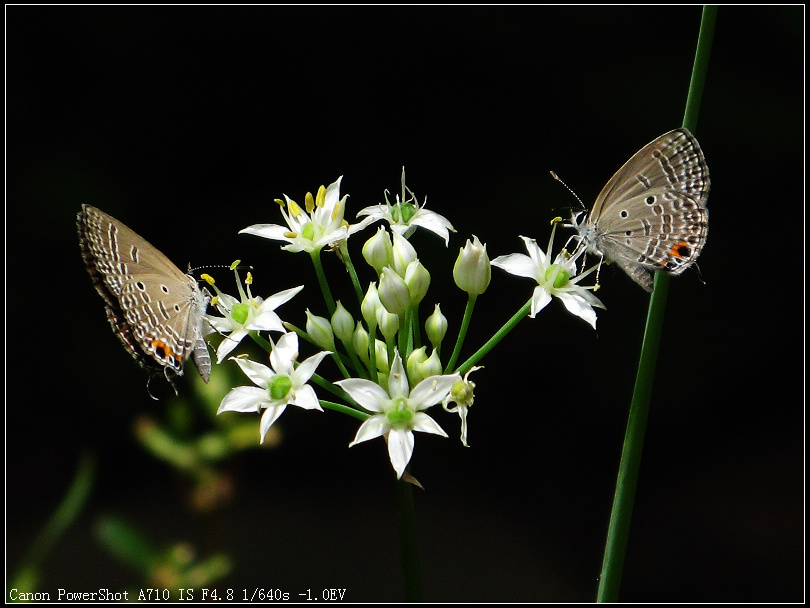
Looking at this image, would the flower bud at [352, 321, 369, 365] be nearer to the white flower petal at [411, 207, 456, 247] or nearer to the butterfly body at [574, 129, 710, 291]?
the white flower petal at [411, 207, 456, 247]

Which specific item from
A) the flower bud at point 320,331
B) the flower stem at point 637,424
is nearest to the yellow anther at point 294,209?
the flower bud at point 320,331

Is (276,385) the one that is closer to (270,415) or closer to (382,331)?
(270,415)

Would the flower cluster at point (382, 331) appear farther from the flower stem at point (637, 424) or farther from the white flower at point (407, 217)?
the flower stem at point (637, 424)

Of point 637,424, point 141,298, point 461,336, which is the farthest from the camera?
point 141,298

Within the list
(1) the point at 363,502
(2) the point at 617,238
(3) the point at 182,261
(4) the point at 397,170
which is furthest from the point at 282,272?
(2) the point at 617,238

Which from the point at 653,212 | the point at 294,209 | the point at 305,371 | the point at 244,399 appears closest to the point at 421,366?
the point at 305,371

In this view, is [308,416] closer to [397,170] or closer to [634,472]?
[397,170]
